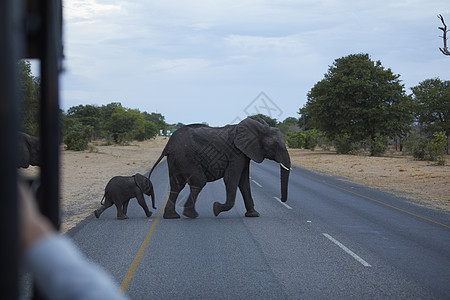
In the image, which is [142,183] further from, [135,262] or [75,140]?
[75,140]

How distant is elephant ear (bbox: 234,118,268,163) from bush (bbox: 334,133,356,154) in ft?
127

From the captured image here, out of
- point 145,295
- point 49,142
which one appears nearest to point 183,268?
point 145,295

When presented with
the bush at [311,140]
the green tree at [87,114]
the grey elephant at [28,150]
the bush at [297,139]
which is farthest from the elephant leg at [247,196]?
the green tree at [87,114]

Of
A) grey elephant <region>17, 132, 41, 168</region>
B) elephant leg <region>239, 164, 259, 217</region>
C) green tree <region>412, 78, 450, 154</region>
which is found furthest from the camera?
green tree <region>412, 78, 450, 154</region>

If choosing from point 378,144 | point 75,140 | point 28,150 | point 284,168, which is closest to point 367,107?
point 378,144

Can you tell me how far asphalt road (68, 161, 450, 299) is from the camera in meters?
6.09

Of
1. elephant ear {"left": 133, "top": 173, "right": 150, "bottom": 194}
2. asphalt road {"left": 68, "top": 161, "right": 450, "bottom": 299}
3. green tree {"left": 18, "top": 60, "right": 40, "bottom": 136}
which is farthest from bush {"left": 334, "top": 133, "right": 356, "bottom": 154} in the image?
green tree {"left": 18, "top": 60, "right": 40, "bottom": 136}

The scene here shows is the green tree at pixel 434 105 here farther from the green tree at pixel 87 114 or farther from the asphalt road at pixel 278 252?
the green tree at pixel 87 114

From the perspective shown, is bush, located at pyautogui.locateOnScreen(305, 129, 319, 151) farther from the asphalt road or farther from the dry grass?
the asphalt road

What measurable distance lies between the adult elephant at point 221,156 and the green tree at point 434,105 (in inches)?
1572

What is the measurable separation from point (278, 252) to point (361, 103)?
134 feet

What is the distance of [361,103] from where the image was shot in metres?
46.4

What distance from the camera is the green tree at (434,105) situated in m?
47.0

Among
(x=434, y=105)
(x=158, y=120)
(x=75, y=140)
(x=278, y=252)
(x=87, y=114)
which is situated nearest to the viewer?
(x=278, y=252)
